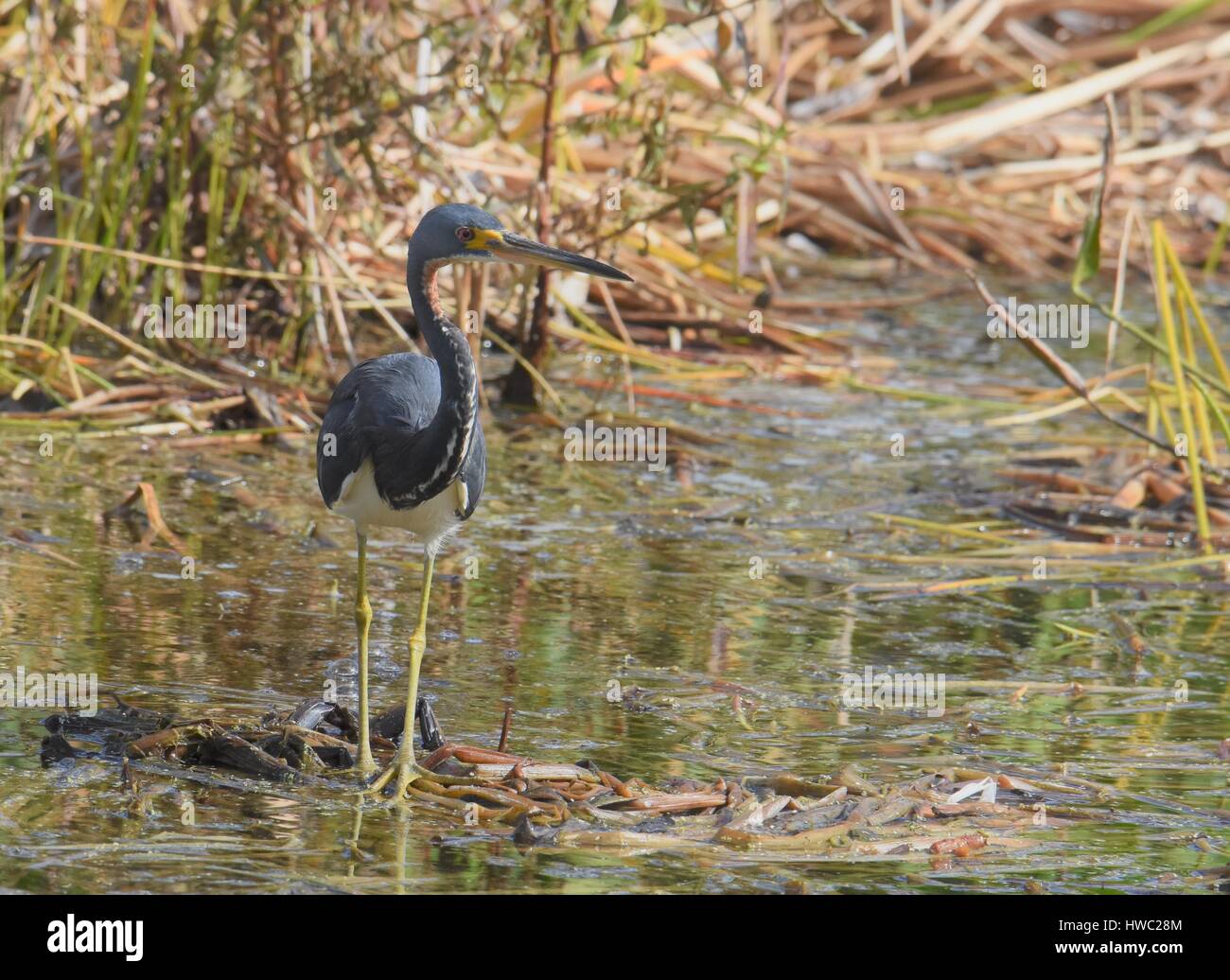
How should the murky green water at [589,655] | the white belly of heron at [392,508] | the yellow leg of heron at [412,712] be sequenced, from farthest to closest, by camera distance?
the white belly of heron at [392,508]
the yellow leg of heron at [412,712]
the murky green water at [589,655]

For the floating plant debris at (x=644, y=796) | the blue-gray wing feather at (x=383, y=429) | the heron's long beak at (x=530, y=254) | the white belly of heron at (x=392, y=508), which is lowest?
the floating plant debris at (x=644, y=796)

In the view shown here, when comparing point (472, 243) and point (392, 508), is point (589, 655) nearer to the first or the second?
point (392, 508)

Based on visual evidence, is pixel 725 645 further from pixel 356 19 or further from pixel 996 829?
pixel 356 19

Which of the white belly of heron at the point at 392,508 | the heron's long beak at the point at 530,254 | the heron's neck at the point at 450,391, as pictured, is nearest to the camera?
the heron's neck at the point at 450,391

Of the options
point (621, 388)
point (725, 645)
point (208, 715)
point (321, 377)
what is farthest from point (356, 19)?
point (208, 715)

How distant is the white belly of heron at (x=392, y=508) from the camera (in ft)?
15.9

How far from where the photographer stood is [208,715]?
4.70 metres

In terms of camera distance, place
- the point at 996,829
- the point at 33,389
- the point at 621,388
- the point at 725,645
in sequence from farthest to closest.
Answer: the point at 621,388 → the point at 33,389 → the point at 725,645 → the point at 996,829

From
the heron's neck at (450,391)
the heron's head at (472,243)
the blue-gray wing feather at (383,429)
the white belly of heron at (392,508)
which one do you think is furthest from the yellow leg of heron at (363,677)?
the heron's head at (472,243)

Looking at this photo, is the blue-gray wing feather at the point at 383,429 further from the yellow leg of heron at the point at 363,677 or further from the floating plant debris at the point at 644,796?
the floating plant debris at the point at 644,796

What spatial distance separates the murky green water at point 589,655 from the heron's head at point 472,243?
4.14 ft

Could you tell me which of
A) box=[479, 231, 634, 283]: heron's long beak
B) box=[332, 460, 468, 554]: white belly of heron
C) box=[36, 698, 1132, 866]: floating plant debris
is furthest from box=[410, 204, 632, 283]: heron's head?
box=[36, 698, 1132, 866]: floating plant debris

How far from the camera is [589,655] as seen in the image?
5.64 metres

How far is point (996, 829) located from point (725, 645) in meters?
1.67
